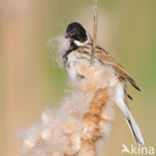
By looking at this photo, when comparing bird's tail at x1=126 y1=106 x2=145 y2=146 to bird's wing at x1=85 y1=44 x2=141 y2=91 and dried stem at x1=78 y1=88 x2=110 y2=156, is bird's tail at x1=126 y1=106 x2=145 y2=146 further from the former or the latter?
dried stem at x1=78 y1=88 x2=110 y2=156

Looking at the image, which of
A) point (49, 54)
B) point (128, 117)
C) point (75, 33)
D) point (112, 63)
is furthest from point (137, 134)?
point (49, 54)

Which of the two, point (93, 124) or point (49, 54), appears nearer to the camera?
point (93, 124)

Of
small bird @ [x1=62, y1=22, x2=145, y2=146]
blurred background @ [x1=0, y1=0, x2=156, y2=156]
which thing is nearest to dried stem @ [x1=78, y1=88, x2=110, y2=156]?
small bird @ [x1=62, y1=22, x2=145, y2=146]

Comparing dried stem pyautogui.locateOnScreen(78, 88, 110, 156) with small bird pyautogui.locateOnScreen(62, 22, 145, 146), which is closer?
dried stem pyautogui.locateOnScreen(78, 88, 110, 156)

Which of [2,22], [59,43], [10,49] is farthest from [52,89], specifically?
[59,43]

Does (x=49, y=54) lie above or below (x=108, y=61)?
above

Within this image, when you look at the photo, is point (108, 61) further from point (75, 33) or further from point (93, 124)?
point (93, 124)

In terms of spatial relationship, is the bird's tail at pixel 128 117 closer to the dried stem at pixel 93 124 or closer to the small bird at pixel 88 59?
the small bird at pixel 88 59
